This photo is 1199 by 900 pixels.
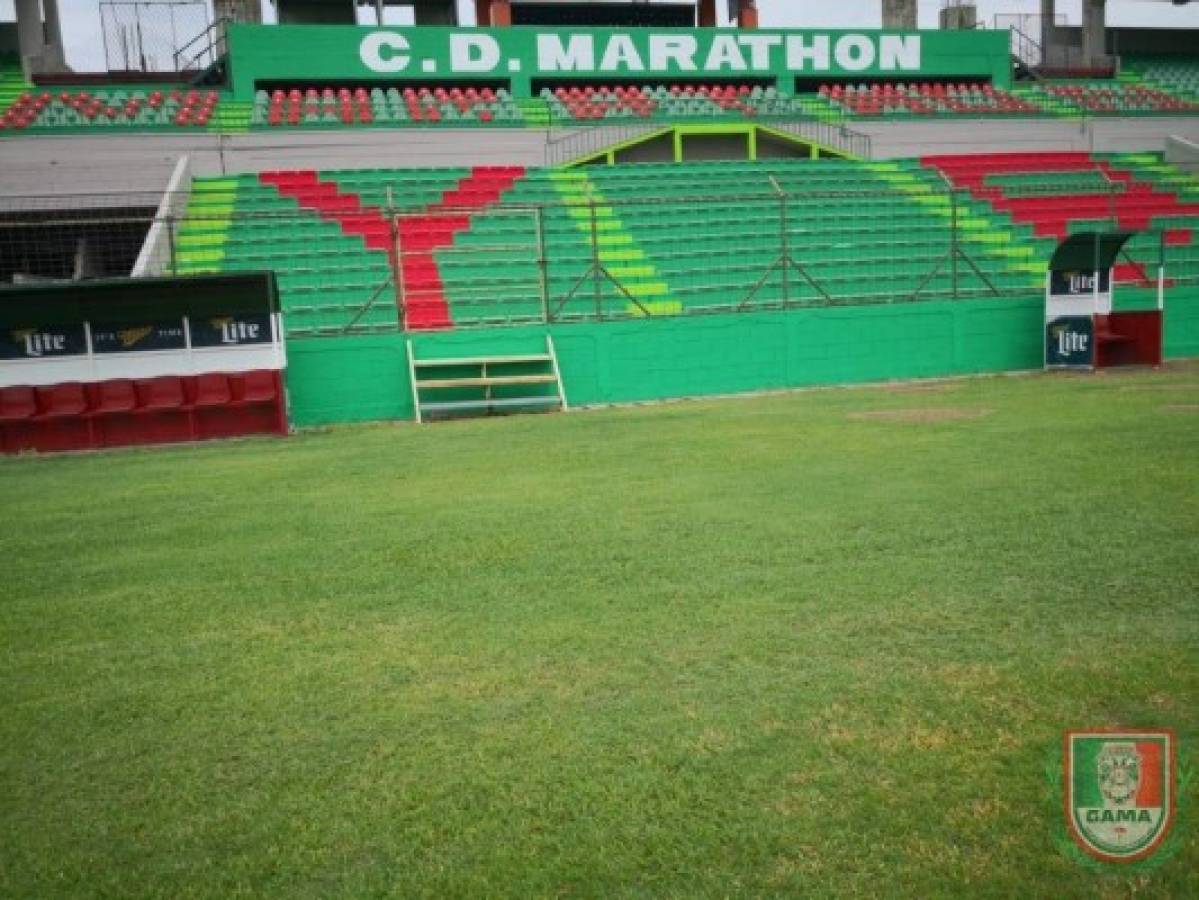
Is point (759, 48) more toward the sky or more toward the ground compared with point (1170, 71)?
more toward the sky

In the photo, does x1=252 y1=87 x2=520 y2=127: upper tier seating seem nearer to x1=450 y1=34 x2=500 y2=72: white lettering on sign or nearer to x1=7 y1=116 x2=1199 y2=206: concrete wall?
x1=7 y1=116 x2=1199 y2=206: concrete wall

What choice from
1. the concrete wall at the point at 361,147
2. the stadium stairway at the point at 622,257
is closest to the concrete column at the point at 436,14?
the concrete wall at the point at 361,147

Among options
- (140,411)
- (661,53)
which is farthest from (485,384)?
(661,53)

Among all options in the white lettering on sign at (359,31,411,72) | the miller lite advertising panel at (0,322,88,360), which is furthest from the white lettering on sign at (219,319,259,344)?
the white lettering on sign at (359,31,411,72)

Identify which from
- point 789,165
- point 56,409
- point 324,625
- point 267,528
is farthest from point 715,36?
point 324,625

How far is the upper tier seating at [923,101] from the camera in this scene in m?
27.4

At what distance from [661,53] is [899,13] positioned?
32.9 ft

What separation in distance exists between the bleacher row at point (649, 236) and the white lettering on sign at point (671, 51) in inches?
235

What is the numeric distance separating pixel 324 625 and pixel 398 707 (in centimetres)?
113

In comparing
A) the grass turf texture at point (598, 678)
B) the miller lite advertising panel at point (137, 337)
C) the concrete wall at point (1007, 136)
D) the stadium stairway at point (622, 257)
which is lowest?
the grass turf texture at point (598, 678)

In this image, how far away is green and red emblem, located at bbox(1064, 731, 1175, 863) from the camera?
8.68 ft

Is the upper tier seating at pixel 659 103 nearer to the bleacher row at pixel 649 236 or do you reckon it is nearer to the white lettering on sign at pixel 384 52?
the bleacher row at pixel 649 236

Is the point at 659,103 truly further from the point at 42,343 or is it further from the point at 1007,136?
the point at 42,343

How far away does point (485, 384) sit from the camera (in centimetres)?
1382
